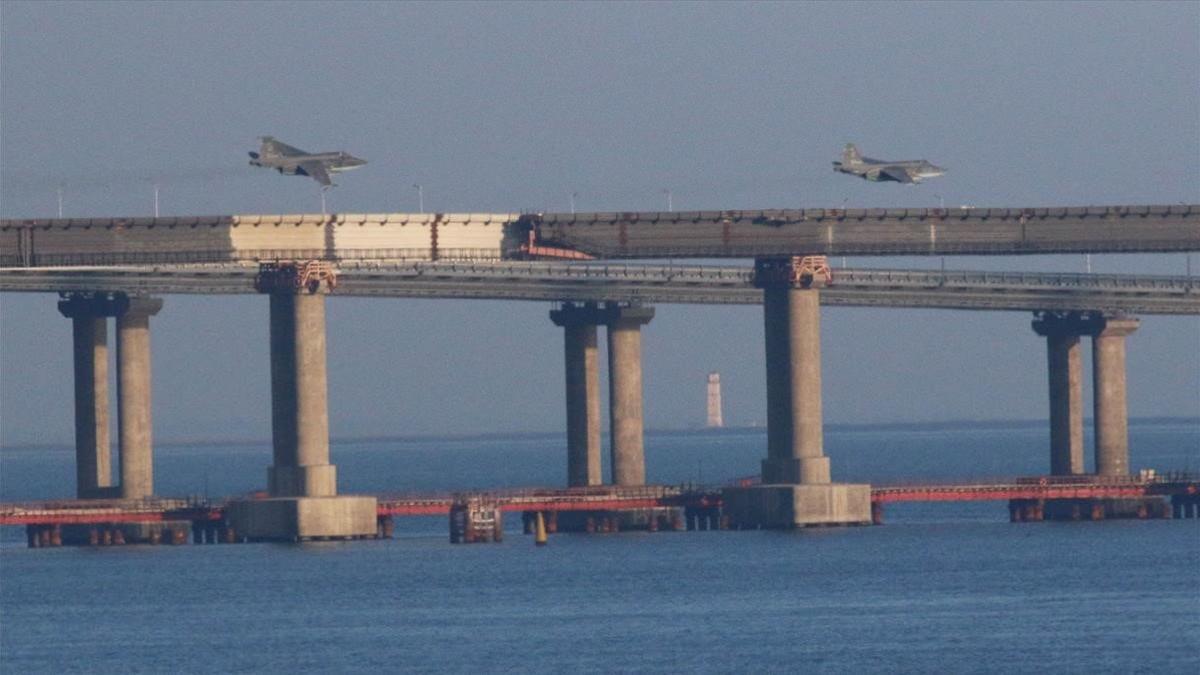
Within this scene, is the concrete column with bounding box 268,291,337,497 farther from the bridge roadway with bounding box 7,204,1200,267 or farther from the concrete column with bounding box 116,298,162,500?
the concrete column with bounding box 116,298,162,500

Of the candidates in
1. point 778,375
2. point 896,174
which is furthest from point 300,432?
point 896,174

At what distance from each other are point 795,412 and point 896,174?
1817 cm

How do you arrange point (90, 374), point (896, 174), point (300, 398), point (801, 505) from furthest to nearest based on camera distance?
point (90, 374)
point (896, 174)
point (801, 505)
point (300, 398)

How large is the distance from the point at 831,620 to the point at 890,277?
72.3 m

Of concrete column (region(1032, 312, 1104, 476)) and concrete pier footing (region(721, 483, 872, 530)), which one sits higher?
concrete column (region(1032, 312, 1104, 476))

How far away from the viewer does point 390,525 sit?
14812 centimetres

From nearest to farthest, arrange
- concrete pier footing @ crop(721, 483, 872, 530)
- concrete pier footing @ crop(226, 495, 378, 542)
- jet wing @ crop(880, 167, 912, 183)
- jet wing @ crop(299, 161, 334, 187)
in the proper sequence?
1. concrete pier footing @ crop(226, 495, 378, 542)
2. concrete pier footing @ crop(721, 483, 872, 530)
3. jet wing @ crop(299, 161, 334, 187)
4. jet wing @ crop(880, 167, 912, 183)

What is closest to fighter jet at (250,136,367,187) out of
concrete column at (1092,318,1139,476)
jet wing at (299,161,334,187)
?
jet wing at (299,161,334,187)

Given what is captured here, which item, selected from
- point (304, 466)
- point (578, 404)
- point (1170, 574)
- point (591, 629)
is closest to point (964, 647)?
point (591, 629)

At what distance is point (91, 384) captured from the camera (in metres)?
163

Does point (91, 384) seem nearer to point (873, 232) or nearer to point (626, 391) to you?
point (626, 391)

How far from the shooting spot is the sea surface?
9400 centimetres

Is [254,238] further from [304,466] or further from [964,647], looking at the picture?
[964,647]

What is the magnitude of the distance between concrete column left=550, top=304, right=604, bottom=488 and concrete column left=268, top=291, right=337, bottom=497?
94.6 feet
